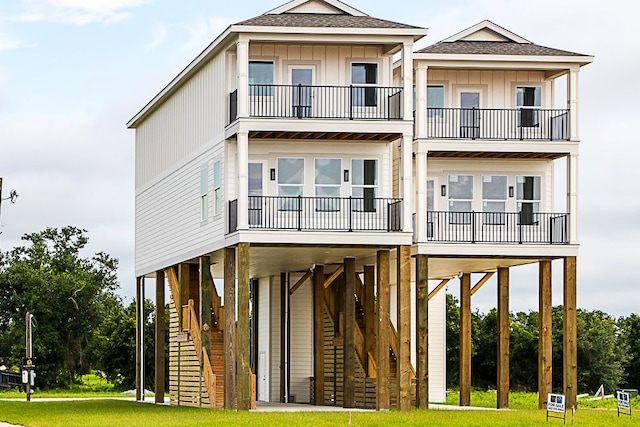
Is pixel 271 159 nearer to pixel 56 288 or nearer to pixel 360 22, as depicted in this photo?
pixel 360 22

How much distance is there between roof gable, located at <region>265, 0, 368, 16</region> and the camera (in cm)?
4572

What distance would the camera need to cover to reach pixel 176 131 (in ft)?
168

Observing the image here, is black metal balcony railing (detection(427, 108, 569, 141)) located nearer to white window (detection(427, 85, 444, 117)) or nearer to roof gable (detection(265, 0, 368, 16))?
white window (detection(427, 85, 444, 117))

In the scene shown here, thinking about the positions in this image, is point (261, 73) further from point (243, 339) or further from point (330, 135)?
point (243, 339)

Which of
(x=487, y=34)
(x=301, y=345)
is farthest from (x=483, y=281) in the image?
(x=487, y=34)

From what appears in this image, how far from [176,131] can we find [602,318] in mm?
39432

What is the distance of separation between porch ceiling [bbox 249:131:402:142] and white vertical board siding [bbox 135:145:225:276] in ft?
6.28

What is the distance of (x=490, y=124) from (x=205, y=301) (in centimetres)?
1104

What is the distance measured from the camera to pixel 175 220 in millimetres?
51125

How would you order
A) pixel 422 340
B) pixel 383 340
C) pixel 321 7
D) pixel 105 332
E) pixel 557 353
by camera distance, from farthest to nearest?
1. pixel 105 332
2. pixel 557 353
3. pixel 321 7
4. pixel 422 340
5. pixel 383 340

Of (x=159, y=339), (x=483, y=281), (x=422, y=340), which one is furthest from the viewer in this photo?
(x=159, y=339)

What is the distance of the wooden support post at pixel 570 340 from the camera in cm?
4422

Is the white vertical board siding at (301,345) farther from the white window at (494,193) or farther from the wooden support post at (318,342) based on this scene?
the white window at (494,193)

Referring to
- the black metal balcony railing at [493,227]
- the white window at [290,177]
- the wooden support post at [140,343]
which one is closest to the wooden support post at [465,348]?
the black metal balcony railing at [493,227]
